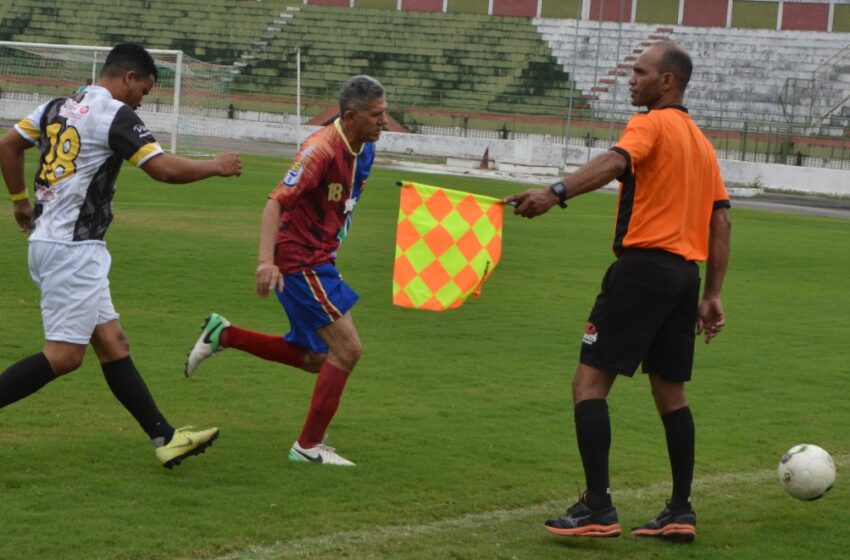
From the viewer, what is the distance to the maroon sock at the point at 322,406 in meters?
6.53

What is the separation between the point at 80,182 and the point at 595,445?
2.54m

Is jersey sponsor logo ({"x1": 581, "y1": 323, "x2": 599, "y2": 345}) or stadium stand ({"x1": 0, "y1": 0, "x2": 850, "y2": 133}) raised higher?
stadium stand ({"x1": 0, "y1": 0, "x2": 850, "y2": 133})

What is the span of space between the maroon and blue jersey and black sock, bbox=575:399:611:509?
1.71 m

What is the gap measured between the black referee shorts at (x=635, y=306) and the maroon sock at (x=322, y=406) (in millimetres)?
1491

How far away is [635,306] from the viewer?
5477mm

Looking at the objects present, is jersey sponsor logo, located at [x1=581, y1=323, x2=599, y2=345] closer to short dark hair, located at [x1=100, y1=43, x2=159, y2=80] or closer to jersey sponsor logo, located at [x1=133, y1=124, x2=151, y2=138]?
jersey sponsor logo, located at [x1=133, y1=124, x2=151, y2=138]

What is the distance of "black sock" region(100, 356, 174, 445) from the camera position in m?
6.26

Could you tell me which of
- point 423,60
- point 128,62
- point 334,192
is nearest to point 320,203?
point 334,192

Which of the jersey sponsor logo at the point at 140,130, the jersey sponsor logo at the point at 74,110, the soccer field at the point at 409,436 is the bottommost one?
the soccer field at the point at 409,436

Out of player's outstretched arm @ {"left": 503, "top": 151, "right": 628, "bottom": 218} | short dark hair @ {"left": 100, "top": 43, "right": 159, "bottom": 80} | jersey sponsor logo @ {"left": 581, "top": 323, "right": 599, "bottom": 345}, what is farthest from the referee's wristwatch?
short dark hair @ {"left": 100, "top": 43, "right": 159, "bottom": 80}

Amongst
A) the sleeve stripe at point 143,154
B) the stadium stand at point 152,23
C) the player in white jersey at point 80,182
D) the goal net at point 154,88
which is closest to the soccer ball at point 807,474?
the player in white jersey at point 80,182

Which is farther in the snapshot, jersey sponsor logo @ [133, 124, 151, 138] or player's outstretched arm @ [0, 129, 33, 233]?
player's outstretched arm @ [0, 129, 33, 233]

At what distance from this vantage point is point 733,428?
7938 mm

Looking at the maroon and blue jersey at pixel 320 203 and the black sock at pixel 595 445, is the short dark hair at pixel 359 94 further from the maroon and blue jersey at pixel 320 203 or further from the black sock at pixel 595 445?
the black sock at pixel 595 445
